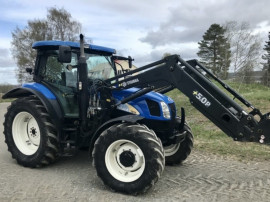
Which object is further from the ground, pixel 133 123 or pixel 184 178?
pixel 133 123

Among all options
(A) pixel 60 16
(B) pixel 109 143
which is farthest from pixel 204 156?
(A) pixel 60 16

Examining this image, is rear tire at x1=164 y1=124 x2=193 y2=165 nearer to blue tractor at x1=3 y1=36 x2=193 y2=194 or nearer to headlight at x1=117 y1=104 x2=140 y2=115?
blue tractor at x1=3 y1=36 x2=193 y2=194

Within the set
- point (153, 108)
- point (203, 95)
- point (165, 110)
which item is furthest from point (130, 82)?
point (203, 95)

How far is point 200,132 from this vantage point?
29.0ft

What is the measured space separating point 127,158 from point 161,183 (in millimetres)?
718

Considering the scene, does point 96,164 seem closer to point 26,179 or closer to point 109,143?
point 109,143

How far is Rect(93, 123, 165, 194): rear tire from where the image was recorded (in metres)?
4.16

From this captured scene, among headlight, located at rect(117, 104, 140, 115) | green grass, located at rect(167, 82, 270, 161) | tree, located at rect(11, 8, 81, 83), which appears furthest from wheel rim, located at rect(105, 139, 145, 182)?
tree, located at rect(11, 8, 81, 83)

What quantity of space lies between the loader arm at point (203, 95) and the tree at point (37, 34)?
27146 mm

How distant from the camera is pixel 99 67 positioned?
570cm

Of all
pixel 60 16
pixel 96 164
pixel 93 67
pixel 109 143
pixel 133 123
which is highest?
pixel 60 16

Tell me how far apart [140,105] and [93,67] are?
1259mm

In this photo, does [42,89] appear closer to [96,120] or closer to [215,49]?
[96,120]

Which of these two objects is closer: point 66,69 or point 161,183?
point 161,183
